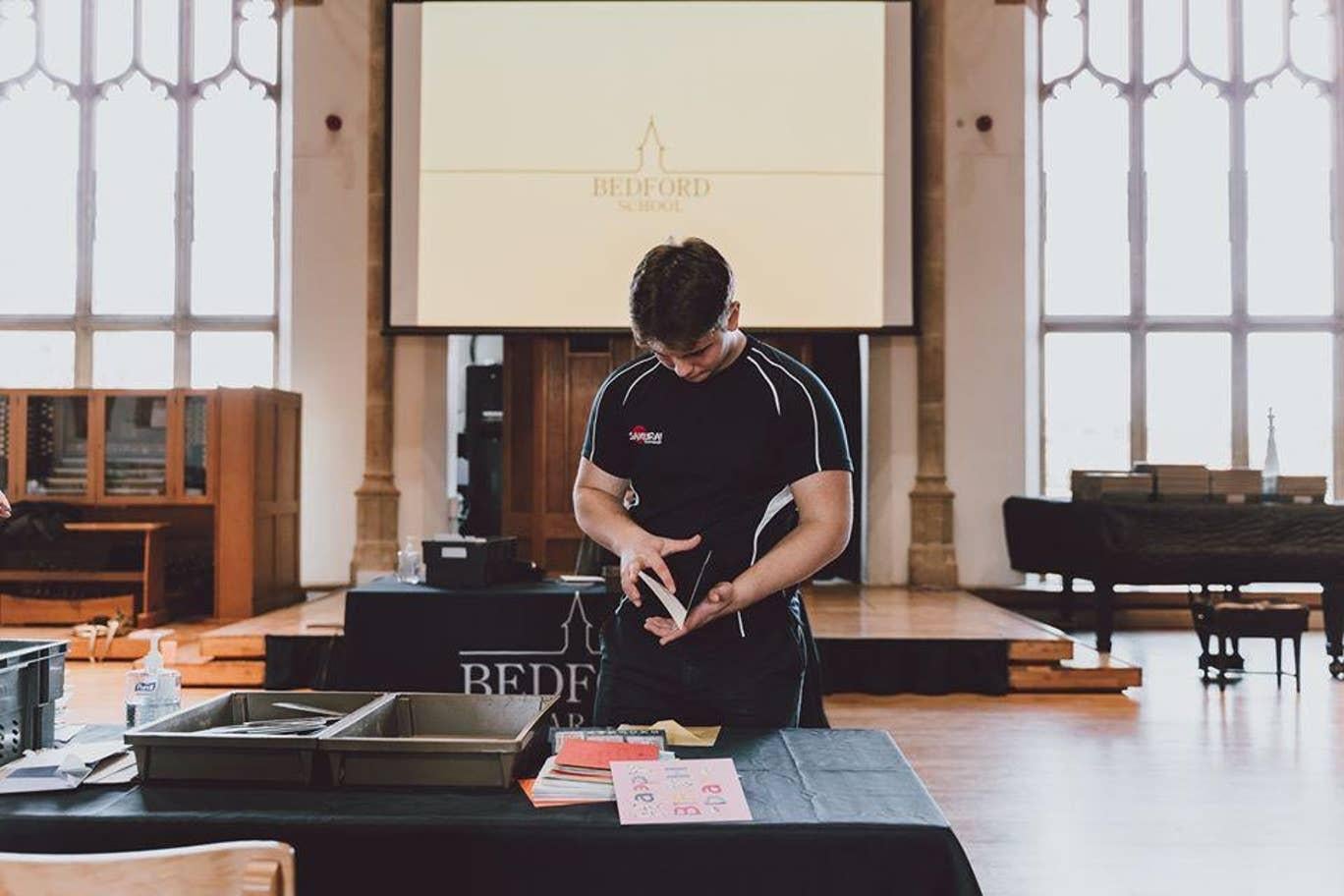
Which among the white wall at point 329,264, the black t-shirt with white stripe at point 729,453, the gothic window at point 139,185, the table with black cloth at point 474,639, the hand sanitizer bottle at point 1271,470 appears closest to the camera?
the black t-shirt with white stripe at point 729,453

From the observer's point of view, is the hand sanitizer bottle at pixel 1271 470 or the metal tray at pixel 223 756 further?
the hand sanitizer bottle at pixel 1271 470

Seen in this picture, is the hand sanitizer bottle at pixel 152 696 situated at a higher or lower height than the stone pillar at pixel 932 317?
lower

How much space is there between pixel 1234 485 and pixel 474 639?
425cm

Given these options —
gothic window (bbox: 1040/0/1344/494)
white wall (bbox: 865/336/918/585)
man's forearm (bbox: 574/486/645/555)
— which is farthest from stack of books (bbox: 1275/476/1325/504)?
man's forearm (bbox: 574/486/645/555)

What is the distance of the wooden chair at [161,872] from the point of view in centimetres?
121

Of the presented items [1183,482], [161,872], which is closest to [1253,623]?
[1183,482]

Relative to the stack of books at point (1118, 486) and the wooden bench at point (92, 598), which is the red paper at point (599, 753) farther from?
the wooden bench at point (92, 598)

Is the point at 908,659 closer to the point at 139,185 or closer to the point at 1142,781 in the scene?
the point at 1142,781

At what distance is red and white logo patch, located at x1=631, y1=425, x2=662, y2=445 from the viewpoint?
212 cm

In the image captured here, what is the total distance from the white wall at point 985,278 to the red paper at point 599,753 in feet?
20.3

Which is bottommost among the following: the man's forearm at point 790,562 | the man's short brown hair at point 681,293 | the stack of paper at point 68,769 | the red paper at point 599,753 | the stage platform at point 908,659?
the stage platform at point 908,659

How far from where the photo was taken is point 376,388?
25.0 ft

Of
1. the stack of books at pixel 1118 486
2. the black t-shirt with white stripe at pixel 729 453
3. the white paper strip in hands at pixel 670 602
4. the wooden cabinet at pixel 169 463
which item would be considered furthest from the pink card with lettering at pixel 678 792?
the wooden cabinet at pixel 169 463

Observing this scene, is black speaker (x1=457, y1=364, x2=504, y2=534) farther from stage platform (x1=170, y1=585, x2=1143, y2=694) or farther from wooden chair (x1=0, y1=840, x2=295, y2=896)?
wooden chair (x1=0, y1=840, x2=295, y2=896)
